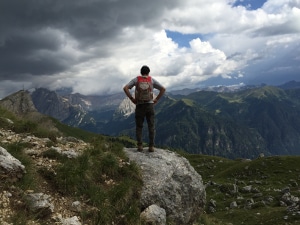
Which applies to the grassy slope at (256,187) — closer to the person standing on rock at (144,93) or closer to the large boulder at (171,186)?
the large boulder at (171,186)

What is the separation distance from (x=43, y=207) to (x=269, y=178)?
63.4m

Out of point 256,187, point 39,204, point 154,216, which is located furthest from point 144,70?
point 256,187

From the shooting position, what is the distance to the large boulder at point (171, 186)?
49.2 feet

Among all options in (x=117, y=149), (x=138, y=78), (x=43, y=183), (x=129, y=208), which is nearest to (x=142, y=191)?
(x=129, y=208)

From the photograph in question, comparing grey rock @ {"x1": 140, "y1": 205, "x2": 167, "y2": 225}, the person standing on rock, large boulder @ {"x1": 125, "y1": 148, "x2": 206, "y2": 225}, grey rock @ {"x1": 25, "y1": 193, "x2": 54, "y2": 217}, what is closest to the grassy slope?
large boulder @ {"x1": 125, "y1": 148, "x2": 206, "y2": 225}

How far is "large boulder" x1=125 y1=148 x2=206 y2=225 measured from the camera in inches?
591

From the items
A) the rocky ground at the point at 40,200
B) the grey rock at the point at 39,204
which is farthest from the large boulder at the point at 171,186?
the grey rock at the point at 39,204

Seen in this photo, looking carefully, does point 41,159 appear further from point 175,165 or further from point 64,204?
point 175,165

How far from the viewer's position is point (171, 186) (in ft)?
52.9

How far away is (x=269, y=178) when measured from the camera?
6675 centimetres

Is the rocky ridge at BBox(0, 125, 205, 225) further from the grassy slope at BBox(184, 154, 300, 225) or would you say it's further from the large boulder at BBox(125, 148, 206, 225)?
the grassy slope at BBox(184, 154, 300, 225)

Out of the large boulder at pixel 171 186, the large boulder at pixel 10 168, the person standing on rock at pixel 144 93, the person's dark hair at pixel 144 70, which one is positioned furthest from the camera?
the person's dark hair at pixel 144 70

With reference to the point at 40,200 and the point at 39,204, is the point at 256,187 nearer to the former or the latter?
the point at 40,200

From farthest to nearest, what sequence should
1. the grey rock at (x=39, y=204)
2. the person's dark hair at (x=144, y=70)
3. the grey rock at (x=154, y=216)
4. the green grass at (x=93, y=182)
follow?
1. the person's dark hair at (x=144, y=70)
2. the grey rock at (x=154, y=216)
3. the green grass at (x=93, y=182)
4. the grey rock at (x=39, y=204)
